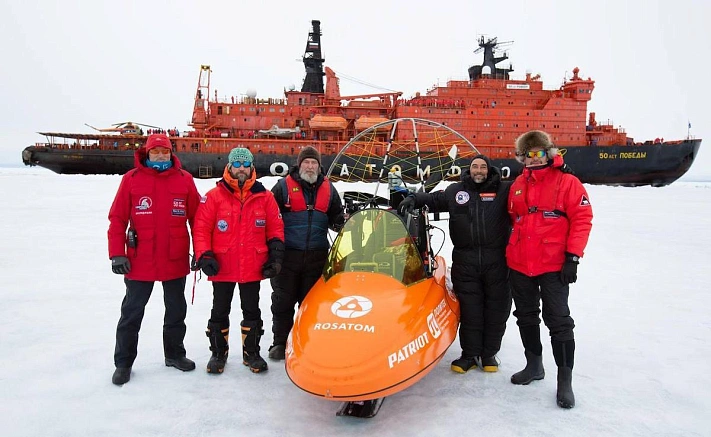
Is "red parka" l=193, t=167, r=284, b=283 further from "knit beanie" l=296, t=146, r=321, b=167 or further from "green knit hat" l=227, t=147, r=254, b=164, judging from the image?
"knit beanie" l=296, t=146, r=321, b=167

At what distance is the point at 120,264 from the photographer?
2914 mm

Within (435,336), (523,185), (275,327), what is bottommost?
(275,327)

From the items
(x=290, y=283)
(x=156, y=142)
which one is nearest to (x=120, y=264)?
(x=156, y=142)

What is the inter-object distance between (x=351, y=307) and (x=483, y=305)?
137 centimetres

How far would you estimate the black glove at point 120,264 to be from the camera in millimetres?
2900

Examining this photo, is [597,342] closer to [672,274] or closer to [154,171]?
[672,274]

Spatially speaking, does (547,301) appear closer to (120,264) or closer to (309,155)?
(309,155)

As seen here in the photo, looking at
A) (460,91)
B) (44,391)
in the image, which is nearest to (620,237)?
(44,391)

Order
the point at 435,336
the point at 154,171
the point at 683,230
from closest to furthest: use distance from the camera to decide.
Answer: the point at 435,336
the point at 154,171
the point at 683,230

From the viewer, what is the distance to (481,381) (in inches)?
123

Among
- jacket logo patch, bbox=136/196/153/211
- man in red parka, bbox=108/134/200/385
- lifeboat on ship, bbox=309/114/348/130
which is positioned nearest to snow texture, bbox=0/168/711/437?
man in red parka, bbox=108/134/200/385

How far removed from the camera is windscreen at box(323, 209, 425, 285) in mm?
3014

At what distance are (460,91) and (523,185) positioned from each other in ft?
80.9

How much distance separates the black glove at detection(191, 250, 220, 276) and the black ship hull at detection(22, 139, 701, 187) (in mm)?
20963
